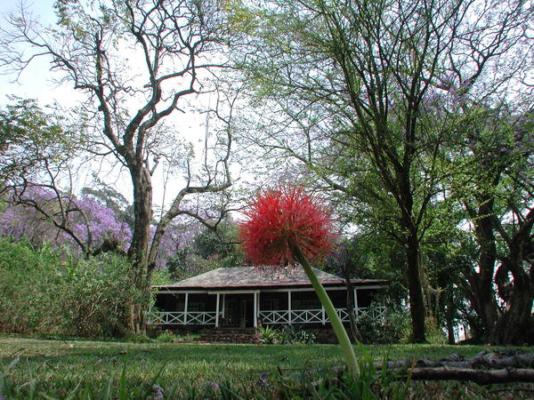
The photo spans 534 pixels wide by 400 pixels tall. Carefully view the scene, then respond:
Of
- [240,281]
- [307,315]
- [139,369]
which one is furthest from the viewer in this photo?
[240,281]

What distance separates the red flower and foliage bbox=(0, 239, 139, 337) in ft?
47.9

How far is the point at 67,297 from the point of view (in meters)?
14.7

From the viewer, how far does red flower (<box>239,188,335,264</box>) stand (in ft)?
5.45

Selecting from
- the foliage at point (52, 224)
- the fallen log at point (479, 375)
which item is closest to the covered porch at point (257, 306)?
the foliage at point (52, 224)

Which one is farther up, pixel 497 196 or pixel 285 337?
pixel 497 196

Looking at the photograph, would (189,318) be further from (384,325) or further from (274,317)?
(384,325)

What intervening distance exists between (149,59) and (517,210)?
51.3 feet

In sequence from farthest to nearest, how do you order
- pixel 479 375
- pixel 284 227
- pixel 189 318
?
pixel 189 318
pixel 284 227
pixel 479 375

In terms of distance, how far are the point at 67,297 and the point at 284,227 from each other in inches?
588

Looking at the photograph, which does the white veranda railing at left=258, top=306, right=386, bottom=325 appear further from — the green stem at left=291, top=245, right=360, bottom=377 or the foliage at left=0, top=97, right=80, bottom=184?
the green stem at left=291, top=245, right=360, bottom=377

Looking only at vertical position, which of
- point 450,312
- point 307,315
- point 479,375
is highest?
point 450,312

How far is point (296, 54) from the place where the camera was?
9.84 m

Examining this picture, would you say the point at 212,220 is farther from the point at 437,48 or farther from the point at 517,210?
the point at 437,48

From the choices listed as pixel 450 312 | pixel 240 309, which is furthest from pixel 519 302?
pixel 240 309
